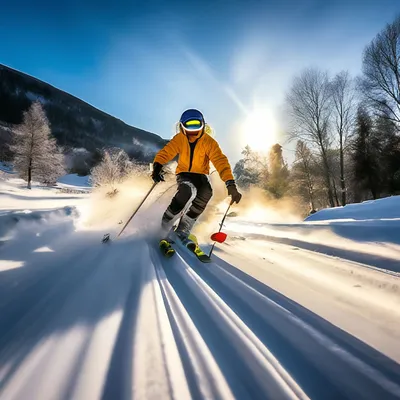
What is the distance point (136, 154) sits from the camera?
67062mm

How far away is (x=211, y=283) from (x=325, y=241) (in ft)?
5.41

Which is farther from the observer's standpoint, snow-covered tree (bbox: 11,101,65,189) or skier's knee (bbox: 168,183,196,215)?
snow-covered tree (bbox: 11,101,65,189)

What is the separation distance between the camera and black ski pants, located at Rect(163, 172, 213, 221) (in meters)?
3.04

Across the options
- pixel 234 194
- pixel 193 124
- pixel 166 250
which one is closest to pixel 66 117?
pixel 193 124

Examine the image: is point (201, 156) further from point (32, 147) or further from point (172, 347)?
point (32, 147)

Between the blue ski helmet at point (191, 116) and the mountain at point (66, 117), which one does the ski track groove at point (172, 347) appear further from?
the mountain at point (66, 117)

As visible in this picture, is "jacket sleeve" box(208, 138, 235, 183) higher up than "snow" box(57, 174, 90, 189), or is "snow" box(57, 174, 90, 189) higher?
"snow" box(57, 174, 90, 189)

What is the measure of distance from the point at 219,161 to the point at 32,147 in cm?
2196

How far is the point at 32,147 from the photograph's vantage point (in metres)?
19.4

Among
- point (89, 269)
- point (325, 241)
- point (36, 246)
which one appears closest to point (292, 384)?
point (89, 269)

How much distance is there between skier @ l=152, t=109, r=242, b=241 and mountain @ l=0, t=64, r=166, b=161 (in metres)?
51.6

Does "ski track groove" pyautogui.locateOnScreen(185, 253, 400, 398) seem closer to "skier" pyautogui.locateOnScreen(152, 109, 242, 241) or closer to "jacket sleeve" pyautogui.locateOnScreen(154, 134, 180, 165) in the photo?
"skier" pyautogui.locateOnScreen(152, 109, 242, 241)

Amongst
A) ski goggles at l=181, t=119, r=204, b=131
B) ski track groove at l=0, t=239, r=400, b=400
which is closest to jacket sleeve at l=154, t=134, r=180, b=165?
ski goggles at l=181, t=119, r=204, b=131

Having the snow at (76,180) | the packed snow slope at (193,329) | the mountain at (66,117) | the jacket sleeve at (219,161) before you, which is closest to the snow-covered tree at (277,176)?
the jacket sleeve at (219,161)
